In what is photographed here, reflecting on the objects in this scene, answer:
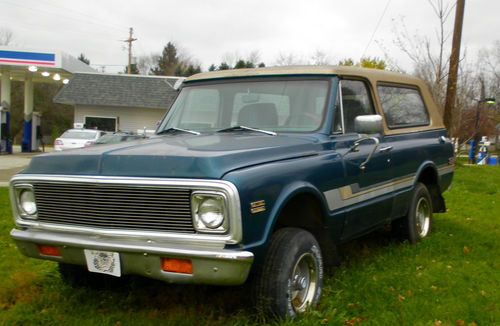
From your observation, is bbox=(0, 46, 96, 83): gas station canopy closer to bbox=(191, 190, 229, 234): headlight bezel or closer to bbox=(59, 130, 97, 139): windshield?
bbox=(59, 130, 97, 139): windshield

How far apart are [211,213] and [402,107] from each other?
11.5 feet

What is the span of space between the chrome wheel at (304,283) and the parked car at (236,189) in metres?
0.01

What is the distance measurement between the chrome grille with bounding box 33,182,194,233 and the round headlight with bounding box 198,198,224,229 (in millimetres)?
81

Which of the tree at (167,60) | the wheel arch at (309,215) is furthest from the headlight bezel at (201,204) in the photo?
the tree at (167,60)

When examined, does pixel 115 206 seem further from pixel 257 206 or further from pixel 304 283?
pixel 304 283

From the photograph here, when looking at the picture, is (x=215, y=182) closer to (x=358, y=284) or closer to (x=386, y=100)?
(x=358, y=284)

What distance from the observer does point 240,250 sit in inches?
124

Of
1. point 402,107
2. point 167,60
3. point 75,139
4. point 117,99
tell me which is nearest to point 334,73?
point 402,107

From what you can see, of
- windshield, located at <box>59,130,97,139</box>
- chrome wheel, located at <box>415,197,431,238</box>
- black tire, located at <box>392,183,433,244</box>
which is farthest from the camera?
windshield, located at <box>59,130,97,139</box>

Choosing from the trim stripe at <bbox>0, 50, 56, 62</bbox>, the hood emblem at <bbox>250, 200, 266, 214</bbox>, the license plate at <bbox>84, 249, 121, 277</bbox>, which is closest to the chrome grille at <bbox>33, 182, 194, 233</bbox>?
the license plate at <bbox>84, 249, 121, 277</bbox>

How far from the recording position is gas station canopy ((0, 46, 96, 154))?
77.2 ft

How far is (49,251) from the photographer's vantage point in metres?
3.70

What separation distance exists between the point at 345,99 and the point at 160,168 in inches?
82.3

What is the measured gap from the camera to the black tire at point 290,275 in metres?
3.47
